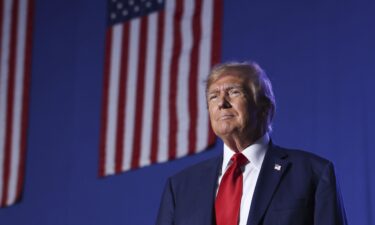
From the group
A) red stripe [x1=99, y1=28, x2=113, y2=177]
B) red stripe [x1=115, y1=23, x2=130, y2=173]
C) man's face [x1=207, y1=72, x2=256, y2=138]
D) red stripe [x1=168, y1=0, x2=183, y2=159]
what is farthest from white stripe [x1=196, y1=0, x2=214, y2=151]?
man's face [x1=207, y1=72, x2=256, y2=138]

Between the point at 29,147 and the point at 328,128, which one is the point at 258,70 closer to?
the point at 328,128

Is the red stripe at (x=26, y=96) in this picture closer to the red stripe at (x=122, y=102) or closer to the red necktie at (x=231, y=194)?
the red stripe at (x=122, y=102)

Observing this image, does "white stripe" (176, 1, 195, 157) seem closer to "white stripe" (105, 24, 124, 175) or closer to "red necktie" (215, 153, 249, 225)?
"white stripe" (105, 24, 124, 175)

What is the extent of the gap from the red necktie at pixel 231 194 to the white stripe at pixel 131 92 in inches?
71.7

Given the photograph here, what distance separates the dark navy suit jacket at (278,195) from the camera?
200 centimetres

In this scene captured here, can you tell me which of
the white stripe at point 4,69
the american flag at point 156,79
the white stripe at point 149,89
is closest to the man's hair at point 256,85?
the american flag at point 156,79

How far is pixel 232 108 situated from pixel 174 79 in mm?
1672

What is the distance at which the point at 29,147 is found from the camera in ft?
14.2

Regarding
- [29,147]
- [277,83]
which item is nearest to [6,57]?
[29,147]

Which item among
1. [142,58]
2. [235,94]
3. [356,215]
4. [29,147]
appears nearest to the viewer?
[235,94]

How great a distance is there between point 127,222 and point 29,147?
2.81ft

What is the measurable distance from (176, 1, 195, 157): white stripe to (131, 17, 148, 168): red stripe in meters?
0.24

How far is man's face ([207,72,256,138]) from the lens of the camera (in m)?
2.17

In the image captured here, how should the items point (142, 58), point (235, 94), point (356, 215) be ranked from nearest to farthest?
point (235, 94)
point (356, 215)
point (142, 58)
